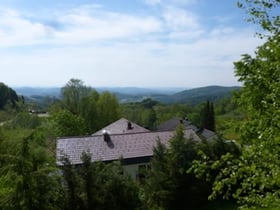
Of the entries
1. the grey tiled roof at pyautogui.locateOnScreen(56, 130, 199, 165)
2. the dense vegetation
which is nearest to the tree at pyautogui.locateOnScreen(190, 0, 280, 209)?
the dense vegetation

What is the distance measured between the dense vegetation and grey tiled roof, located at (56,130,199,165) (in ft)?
15.2

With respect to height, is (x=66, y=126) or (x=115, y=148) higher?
(x=66, y=126)

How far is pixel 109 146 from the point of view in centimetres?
2566

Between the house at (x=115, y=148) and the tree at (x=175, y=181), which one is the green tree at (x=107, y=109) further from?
the tree at (x=175, y=181)

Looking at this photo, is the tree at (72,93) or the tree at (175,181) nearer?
the tree at (175,181)

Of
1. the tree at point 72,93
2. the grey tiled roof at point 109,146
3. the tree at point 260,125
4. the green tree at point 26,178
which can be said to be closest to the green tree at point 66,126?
the grey tiled roof at point 109,146

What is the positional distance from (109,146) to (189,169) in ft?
64.9

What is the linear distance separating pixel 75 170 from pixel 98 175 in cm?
110

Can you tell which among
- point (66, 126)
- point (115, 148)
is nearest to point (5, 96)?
point (66, 126)

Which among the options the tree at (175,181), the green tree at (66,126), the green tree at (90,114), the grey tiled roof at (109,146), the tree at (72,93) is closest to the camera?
the tree at (175,181)

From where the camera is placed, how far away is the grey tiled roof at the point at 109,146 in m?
24.3

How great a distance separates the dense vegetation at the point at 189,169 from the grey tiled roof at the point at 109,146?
464 cm

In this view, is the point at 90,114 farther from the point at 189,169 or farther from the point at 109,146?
the point at 189,169

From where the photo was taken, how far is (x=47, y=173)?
13.1 meters
